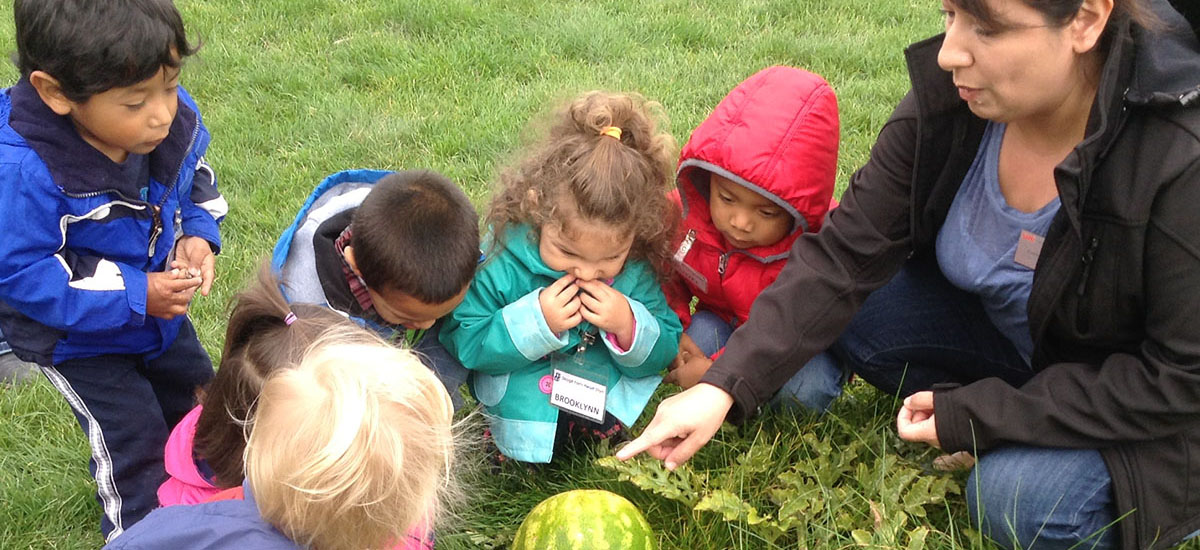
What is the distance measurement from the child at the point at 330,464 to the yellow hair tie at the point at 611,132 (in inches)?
48.3

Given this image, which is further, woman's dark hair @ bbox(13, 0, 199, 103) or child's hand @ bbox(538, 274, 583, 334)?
child's hand @ bbox(538, 274, 583, 334)

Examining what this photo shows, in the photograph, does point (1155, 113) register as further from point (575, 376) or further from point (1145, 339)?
point (575, 376)

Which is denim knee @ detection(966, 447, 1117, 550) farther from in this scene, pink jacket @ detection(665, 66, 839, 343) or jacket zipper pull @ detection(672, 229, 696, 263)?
jacket zipper pull @ detection(672, 229, 696, 263)

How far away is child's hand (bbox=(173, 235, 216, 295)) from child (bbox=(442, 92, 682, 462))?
0.75 metres

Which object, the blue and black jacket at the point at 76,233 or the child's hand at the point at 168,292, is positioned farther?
the child's hand at the point at 168,292

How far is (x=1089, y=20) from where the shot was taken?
2.28 metres

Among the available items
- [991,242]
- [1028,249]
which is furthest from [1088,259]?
[991,242]

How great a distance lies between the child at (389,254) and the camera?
2797mm

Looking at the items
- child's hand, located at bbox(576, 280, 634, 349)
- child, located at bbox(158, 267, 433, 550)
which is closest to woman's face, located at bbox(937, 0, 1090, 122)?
child's hand, located at bbox(576, 280, 634, 349)

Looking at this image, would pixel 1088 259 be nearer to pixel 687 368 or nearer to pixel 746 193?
pixel 746 193

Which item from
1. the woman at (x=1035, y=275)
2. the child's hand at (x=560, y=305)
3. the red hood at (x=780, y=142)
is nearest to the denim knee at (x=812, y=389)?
the woman at (x=1035, y=275)

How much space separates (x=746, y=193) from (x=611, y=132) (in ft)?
1.58

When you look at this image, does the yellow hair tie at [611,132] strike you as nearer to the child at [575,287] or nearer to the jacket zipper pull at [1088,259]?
the child at [575,287]

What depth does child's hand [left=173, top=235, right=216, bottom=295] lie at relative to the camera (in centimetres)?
312
